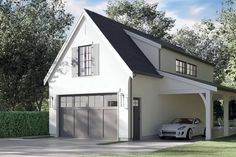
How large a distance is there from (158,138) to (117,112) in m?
3.25

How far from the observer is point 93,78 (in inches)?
986

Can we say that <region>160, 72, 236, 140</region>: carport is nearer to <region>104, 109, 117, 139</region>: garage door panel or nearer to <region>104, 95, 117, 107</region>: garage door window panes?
<region>104, 95, 117, 107</region>: garage door window panes

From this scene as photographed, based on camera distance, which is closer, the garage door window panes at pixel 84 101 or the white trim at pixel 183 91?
the white trim at pixel 183 91

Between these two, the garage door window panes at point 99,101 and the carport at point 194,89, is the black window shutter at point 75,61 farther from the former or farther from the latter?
the carport at point 194,89

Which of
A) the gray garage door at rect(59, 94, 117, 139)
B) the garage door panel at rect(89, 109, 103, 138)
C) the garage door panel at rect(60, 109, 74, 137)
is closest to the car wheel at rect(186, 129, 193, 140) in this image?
the gray garage door at rect(59, 94, 117, 139)

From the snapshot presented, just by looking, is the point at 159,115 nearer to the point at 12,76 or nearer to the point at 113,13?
the point at 12,76

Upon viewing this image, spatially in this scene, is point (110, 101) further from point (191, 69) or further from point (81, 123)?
point (191, 69)

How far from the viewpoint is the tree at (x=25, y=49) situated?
3316cm

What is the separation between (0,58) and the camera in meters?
33.0

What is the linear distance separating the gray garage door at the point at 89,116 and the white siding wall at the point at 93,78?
46cm

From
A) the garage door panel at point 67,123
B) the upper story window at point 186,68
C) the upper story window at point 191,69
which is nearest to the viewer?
the garage door panel at point 67,123

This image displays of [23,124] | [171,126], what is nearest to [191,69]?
[171,126]

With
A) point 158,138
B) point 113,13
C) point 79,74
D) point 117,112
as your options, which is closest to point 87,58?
point 79,74

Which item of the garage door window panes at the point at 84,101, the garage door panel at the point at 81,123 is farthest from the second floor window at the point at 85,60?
the garage door panel at the point at 81,123
